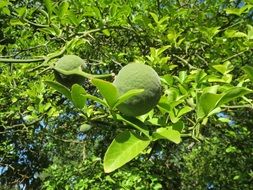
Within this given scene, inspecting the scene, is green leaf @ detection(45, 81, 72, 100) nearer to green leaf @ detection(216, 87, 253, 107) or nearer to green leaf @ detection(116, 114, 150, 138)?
green leaf @ detection(116, 114, 150, 138)

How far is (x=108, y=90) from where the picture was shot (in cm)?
100

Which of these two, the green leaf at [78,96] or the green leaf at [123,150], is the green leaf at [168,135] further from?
the green leaf at [78,96]

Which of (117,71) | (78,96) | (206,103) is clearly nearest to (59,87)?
(78,96)

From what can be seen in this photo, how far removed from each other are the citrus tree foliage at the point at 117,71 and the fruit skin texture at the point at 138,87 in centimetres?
2

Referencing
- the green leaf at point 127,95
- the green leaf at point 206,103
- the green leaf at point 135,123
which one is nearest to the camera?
the green leaf at point 127,95

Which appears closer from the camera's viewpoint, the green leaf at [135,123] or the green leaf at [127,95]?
the green leaf at [127,95]

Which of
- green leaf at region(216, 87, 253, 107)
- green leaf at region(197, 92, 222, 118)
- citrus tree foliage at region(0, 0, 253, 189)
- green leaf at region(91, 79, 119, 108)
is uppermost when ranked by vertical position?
green leaf at region(91, 79, 119, 108)

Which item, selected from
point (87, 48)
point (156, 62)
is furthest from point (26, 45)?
point (156, 62)

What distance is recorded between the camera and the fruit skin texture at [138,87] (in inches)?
38.6

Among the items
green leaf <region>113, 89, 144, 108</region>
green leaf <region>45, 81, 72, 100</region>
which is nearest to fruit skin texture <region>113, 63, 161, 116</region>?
green leaf <region>113, 89, 144, 108</region>

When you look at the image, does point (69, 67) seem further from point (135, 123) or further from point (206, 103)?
point (206, 103)

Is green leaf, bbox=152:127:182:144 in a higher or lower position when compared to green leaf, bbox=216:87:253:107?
lower

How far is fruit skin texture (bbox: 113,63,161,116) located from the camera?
3.22ft

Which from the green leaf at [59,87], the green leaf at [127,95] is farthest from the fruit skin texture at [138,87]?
the green leaf at [59,87]
